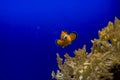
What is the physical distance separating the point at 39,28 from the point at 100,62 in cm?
166

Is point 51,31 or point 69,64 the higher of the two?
point 51,31

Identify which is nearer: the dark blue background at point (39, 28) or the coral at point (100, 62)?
the coral at point (100, 62)

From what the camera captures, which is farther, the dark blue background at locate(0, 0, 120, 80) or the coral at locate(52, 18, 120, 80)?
the dark blue background at locate(0, 0, 120, 80)

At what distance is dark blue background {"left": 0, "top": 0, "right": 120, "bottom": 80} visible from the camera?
117 inches

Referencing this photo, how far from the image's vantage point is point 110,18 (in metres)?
3.38

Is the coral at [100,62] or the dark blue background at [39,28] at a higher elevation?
the dark blue background at [39,28]

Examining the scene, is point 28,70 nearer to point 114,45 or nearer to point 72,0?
point 72,0

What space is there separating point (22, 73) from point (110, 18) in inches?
57.7

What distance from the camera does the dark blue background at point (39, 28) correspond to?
9.72 ft

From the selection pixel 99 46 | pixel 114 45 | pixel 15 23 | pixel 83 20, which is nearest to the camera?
pixel 114 45

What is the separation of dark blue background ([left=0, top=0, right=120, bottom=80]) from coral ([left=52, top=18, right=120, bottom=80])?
1374 millimetres

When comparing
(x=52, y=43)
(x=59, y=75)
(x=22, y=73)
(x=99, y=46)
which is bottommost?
(x=59, y=75)

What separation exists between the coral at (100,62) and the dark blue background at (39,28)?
4.51 ft

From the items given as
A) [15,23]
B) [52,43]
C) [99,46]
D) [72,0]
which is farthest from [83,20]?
[99,46]
